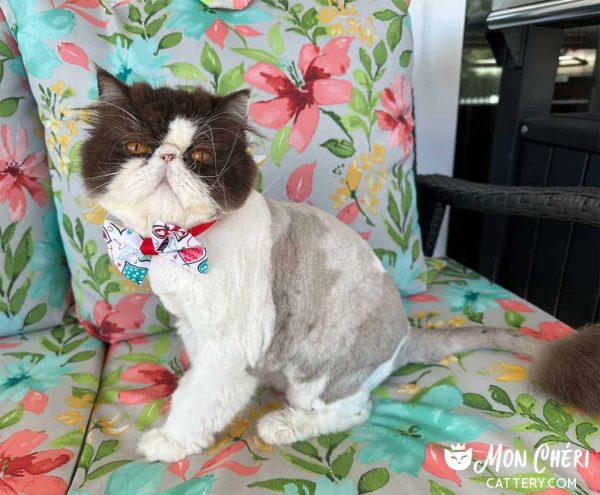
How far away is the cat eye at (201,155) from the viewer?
2.06 ft

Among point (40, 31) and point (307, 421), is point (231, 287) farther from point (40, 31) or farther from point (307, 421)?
point (40, 31)

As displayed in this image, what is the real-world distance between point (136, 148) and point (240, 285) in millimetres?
250

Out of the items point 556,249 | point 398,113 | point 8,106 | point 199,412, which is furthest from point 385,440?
point 8,106

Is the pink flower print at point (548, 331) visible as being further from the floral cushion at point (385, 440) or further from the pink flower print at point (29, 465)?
the pink flower print at point (29, 465)

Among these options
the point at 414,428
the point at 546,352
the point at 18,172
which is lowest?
the point at 414,428

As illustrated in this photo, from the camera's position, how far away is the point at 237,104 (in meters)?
0.68

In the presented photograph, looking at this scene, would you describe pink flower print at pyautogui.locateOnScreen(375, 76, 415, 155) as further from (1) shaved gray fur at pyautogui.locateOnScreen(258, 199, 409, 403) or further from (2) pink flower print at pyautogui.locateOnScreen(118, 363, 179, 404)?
(2) pink flower print at pyautogui.locateOnScreen(118, 363, 179, 404)

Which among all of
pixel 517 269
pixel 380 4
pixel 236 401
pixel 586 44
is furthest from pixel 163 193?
pixel 586 44

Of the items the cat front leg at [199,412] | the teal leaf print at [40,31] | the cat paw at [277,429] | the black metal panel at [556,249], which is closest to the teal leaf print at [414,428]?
the cat paw at [277,429]

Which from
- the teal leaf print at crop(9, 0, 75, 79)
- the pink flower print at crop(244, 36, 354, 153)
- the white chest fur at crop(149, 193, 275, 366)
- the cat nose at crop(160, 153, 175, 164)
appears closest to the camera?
the cat nose at crop(160, 153, 175, 164)

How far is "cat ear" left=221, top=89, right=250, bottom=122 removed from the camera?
0.67 metres

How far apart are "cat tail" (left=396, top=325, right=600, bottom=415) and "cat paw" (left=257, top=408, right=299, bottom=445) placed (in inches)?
10.3

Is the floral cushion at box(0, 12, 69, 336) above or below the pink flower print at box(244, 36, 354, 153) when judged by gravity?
below

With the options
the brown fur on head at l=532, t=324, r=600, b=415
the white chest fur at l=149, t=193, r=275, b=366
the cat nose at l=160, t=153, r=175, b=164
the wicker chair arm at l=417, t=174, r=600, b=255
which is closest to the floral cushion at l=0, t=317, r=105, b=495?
the white chest fur at l=149, t=193, r=275, b=366
